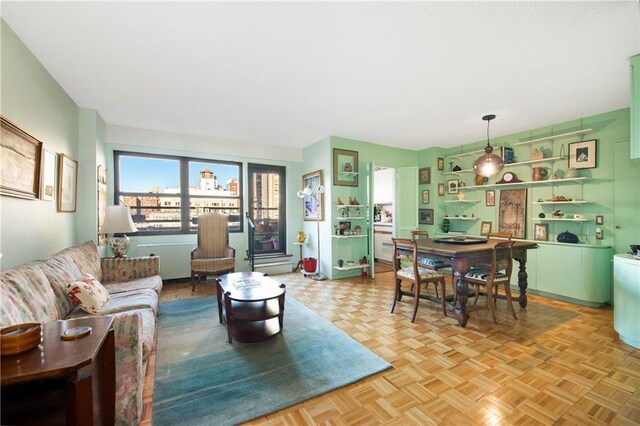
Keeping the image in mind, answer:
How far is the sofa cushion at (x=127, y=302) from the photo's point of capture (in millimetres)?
2117

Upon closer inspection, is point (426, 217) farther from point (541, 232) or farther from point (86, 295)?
point (86, 295)

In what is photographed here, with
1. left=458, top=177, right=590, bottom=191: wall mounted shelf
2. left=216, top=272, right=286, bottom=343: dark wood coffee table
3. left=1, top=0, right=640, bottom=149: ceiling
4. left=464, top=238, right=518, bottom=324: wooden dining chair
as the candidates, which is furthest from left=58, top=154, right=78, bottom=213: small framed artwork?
left=458, top=177, right=590, bottom=191: wall mounted shelf

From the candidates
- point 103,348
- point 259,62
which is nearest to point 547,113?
point 259,62

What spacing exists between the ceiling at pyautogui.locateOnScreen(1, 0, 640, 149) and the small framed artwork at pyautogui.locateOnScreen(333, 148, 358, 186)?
3.65 feet

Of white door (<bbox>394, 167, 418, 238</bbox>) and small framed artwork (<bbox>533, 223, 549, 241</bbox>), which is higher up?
white door (<bbox>394, 167, 418, 238</bbox>)

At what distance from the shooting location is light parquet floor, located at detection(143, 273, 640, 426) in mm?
1567

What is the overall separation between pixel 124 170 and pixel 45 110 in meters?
2.02

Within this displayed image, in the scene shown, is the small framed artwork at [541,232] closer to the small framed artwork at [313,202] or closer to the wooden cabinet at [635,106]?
the wooden cabinet at [635,106]

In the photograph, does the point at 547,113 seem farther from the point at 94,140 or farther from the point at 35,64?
the point at 94,140

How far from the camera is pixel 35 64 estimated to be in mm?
2312

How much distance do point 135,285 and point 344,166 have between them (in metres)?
3.54

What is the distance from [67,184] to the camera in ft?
9.62

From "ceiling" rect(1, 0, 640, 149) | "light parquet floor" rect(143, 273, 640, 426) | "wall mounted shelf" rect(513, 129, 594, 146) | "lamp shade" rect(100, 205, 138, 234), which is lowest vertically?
"light parquet floor" rect(143, 273, 640, 426)

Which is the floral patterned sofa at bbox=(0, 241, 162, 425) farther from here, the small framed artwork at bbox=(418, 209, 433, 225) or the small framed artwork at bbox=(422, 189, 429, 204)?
the small framed artwork at bbox=(422, 189, 429, 204)
